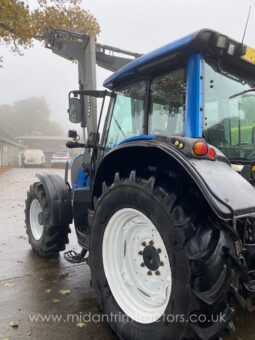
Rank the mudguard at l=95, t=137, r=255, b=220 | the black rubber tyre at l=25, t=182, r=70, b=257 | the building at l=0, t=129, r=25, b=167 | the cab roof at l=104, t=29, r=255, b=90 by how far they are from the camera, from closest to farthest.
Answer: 1. the mudguard at l=95, t=137, r=255, b=220
2. the cab roof at l=104, t=29, r=255, b=90
3. the black rubber tyre at l=25, t=182, r=70, b=257
4. the building at l=0, t=129, r=25, b=167

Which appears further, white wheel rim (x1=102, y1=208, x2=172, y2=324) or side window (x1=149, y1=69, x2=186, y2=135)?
side window (x1=149, y1=69, x2=186, y2=135)

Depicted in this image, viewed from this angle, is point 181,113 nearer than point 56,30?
Yes

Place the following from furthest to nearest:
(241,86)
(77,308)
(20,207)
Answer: (20,207) < (77,308) < (241,86)

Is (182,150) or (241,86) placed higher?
(241,86)

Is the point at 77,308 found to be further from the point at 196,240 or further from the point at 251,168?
the point at 251,168

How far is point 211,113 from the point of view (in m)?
2.22

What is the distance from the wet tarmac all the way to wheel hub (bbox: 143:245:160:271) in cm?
69

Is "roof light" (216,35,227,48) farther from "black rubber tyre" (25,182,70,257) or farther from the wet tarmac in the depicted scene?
"black rubber tyre" (25,182,70,257)

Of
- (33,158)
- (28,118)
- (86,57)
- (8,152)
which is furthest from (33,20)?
(28,118)

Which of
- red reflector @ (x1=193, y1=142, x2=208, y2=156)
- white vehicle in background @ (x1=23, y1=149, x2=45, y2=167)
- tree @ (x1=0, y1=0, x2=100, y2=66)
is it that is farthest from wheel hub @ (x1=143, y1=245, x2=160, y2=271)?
white vehicle in background @ (x1=23, y1=149, x2=45, y2=167)

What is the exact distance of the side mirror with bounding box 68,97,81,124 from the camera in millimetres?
3406

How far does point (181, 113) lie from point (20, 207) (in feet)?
22.9

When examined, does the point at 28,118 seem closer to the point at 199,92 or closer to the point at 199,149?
the point at 199,92

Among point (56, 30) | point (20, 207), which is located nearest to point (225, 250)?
point (56, 30)
